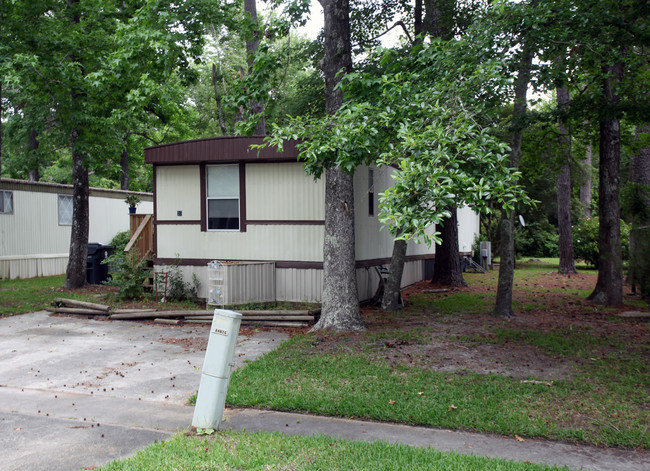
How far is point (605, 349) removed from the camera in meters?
8.10

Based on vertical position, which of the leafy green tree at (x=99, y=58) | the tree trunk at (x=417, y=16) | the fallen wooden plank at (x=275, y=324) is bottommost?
the fallen wooden plank at (x=275, y=324)

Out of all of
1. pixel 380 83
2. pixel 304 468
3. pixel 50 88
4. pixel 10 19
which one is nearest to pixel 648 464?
pixel 304 468

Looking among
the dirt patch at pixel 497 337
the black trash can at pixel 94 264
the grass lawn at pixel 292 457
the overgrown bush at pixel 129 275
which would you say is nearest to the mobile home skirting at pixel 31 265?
the black trash can at pixel 94 264

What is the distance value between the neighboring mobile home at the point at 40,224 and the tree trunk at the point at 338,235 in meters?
12.4

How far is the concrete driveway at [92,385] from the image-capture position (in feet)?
15.6

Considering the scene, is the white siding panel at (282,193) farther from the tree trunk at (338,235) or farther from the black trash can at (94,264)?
the black trash can at (94,264)

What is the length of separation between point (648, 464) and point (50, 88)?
1336 centimetres

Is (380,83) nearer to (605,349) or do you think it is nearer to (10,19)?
(605,349)

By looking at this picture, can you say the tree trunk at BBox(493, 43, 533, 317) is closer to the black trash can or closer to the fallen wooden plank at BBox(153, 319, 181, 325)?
the fallen wooden plank at BBox(153, 319, 181, 325)

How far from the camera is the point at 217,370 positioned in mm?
4926

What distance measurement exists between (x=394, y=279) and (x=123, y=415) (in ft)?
23.3

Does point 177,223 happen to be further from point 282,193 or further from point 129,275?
point 282,193

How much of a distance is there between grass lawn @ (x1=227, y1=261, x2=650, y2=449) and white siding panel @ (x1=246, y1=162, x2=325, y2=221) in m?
2.71

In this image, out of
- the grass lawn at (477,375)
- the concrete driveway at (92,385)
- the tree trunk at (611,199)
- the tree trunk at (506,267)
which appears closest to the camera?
the concrete driveway at (92,385)
